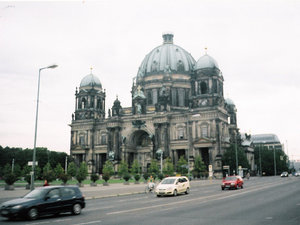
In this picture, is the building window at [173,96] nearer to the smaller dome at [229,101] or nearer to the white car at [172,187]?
the smaller dome at [229,101]

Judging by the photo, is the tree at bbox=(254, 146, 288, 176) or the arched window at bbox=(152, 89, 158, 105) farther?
the tree at bbox=(254, 146, 288, 176)

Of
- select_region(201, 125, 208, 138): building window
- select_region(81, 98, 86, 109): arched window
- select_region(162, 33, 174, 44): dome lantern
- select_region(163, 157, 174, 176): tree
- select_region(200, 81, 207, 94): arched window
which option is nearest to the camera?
select_region(163, 157, 174, 176): tree

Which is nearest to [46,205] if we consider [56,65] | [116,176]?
[56,65]

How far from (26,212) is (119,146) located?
72.7 meters

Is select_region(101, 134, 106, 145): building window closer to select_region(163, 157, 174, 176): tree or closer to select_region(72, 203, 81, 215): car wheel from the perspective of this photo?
select_region(163, 157, 174, 176): tree

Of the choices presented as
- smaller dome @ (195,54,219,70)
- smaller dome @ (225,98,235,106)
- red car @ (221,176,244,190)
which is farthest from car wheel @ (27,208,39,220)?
smaller dome @ (225,98,235,106)

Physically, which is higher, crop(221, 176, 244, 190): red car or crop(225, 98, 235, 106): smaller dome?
crop(225, 98, 235, 106): smaller dome

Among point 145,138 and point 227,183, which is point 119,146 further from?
point 227,183

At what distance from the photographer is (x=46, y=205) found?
612 inches

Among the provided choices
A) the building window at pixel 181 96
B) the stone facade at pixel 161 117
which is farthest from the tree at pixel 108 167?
the building window at pixel 181 96

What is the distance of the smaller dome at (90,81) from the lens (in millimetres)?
97062

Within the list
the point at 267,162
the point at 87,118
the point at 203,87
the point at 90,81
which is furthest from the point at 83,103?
the point at 267,162

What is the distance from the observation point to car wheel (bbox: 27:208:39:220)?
1477 centimetres

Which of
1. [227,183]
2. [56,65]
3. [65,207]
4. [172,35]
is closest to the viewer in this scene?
[65,207]
